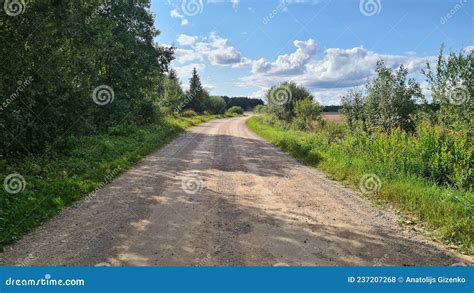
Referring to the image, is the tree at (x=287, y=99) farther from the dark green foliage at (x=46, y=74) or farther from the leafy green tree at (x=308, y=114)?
the dark green foliage at (x=46, y=74)

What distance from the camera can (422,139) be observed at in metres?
11.8

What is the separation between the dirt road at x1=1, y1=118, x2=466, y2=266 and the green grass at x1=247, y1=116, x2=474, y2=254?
609 mm

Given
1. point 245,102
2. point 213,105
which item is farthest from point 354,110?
point 245,102

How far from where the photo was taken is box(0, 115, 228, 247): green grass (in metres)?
7.49

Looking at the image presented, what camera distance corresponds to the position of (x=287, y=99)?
4656cm

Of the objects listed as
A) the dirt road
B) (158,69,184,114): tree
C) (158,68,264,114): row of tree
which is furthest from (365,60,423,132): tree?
(158,69,184,114): tree

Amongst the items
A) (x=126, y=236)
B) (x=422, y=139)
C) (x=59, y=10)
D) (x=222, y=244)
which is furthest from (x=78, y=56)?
(x=422, y=139)

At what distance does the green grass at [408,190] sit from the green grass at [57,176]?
7.54m

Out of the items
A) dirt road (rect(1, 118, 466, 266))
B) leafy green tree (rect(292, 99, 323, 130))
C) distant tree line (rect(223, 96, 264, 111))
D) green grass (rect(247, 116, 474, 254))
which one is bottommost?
dirt road (rect(1, 118, 466, 266))

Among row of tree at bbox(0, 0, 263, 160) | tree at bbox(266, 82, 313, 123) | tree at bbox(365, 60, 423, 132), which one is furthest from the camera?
tree at bbox(266, 82, 313, 123)

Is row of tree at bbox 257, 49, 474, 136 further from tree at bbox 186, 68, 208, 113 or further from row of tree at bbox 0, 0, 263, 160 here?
tree at bbox 186, 68, 208, 113

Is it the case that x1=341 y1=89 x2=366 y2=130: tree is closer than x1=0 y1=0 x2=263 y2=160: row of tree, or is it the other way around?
x1=0 y1=0 x2=263 y2=160: row of tree

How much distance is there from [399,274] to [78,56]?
13299 millimetres

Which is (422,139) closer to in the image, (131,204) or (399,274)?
(399,274)
